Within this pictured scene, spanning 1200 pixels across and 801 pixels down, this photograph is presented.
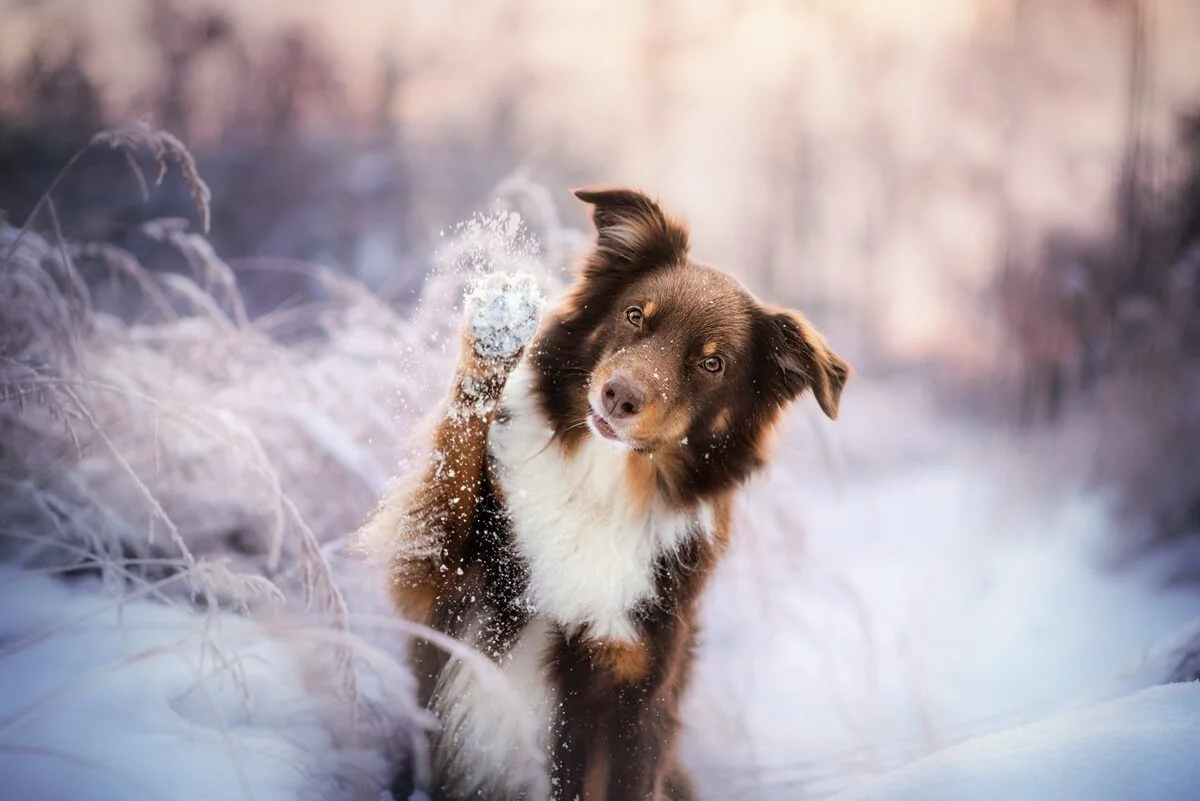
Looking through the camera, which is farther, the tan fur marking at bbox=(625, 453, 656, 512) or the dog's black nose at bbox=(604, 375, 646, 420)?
the tan fur marking at bbox=(625, 453, 656, 512)

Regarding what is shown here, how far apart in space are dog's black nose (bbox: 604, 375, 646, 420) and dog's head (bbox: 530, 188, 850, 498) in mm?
64

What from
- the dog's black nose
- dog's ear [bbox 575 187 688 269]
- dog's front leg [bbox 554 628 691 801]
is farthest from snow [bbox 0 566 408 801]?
dog's ear [bbox 575 187 688 269]

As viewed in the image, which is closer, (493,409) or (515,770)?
(493,409)

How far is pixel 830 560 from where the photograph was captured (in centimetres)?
226

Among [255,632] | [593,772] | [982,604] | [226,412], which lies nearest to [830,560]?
[982,604]

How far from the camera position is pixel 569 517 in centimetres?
181

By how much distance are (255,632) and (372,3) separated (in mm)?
1493

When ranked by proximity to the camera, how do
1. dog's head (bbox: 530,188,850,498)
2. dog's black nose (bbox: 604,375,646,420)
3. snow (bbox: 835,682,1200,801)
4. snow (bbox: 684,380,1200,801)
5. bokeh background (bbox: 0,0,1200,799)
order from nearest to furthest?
dog's black nose (bbox: 604,375,646,420), dog's head (bbox: 530,188,850,498), snow (bbox: 835,682,1200,801), bokeh background (bbox: 0,0,1200,799), snow (bbox: 684,380,1200,801)

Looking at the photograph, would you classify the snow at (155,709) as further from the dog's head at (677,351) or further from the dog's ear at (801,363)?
the dog's ear at (801,363)

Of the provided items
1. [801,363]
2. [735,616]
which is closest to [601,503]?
[801,363]

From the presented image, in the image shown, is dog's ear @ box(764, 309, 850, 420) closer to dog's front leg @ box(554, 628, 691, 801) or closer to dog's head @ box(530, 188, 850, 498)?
dog's head @ box(530, 188, 850, 498)

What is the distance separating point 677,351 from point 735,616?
0.88 metres

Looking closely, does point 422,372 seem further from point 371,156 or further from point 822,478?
point 822,478

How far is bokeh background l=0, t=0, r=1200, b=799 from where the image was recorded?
2002mm
